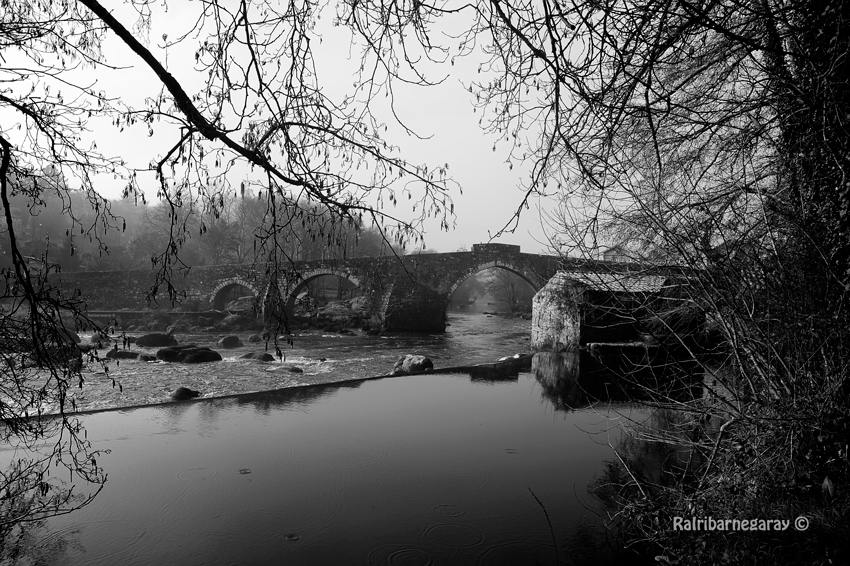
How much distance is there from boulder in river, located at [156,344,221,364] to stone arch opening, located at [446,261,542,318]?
1429cm

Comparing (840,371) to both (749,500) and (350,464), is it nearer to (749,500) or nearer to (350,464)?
(749,500)

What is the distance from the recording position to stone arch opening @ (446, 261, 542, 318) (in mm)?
28672

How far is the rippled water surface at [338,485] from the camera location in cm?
373

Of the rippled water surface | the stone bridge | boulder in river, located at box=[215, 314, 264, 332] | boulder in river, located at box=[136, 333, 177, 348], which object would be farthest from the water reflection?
boulder in river, located at box=[215, 314, 264, 332]

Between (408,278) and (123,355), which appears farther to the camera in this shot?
(408,278)

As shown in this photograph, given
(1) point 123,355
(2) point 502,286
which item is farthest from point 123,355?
(2) point 502,286

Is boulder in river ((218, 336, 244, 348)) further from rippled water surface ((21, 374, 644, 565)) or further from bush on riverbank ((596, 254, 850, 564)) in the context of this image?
bush on riverbank ((596, 254, 850, 564))

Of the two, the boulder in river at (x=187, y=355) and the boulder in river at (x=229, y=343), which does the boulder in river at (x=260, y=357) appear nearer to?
the boulder in river at (x=187, y=355)

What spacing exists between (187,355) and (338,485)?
1204cm

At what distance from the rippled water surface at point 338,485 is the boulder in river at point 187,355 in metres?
8.16

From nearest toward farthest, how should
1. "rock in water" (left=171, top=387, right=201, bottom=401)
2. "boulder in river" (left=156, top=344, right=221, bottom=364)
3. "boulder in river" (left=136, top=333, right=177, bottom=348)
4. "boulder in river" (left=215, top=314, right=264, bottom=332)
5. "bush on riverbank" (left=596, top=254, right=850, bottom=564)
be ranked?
1. "bush on riverbank" (left=596, top=254, right=850, bottom=564)
2. "rock in water" (left=171, top=387, right=201, bottom=401)
3. "boulder in river" (left=156, top=344, right=221, bottom=364)
4. "boulder in river" (left=136, top=333, right=177, bottom=348)
5. "boulder in river" (left=215, top=314, right=264, bottom=332)

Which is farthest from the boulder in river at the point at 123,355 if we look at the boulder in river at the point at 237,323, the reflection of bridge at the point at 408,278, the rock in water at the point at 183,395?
the boulder in river at the point at 237,323

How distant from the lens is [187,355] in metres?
15.1

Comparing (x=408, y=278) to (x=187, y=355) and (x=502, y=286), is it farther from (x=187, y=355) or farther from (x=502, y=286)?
(x=502, y=286)
